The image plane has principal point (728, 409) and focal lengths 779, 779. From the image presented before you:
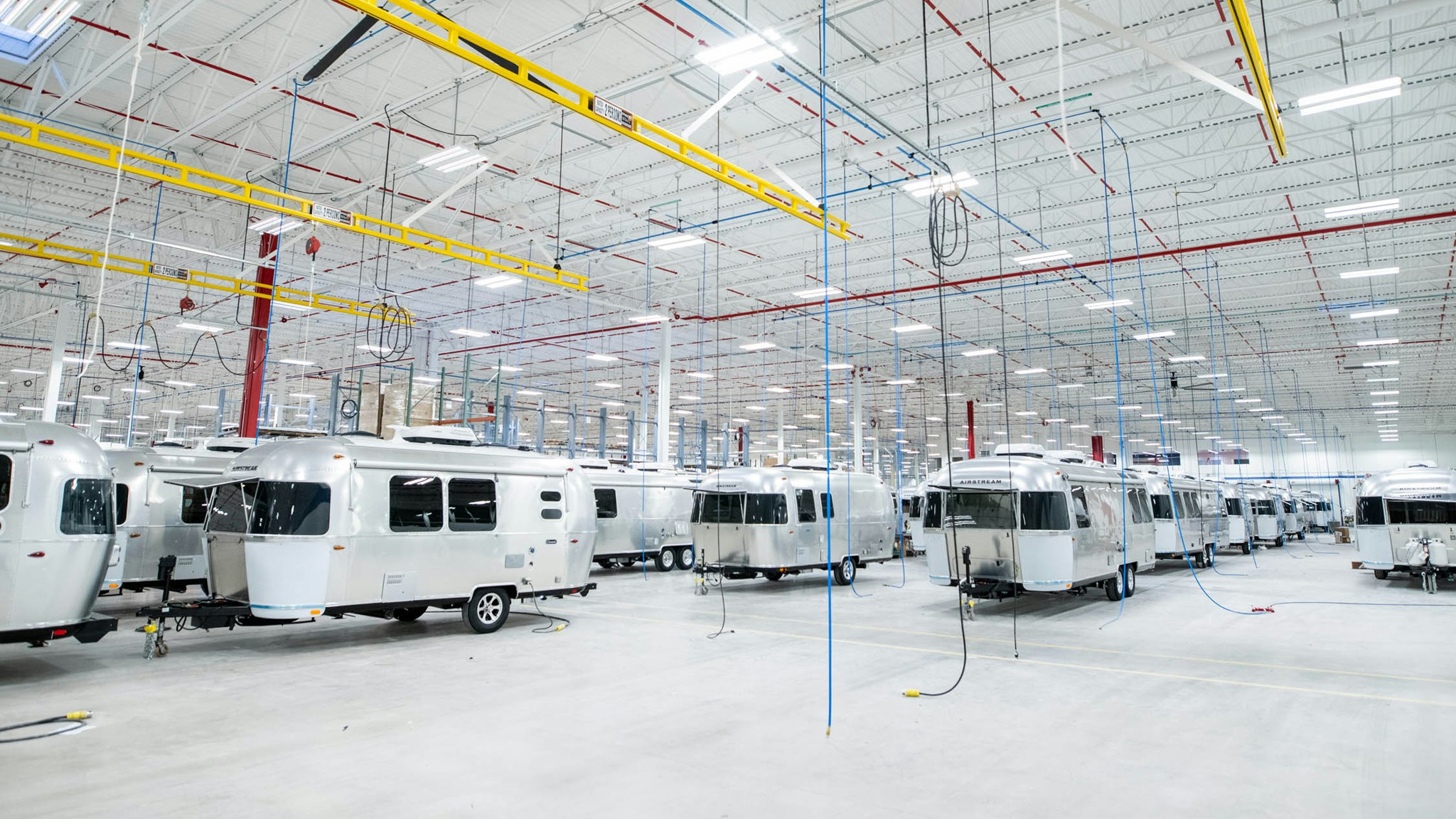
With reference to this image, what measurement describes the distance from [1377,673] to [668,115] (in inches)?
495

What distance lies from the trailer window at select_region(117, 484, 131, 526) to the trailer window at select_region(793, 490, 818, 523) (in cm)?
1090

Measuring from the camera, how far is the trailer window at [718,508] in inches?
603

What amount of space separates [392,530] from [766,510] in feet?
24.1

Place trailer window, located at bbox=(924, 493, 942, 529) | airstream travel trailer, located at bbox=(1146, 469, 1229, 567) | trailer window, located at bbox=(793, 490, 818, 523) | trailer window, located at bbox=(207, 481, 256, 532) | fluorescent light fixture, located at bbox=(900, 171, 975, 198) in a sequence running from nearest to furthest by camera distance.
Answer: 1. trailer window, located at bbox=(207, 481, 256, 532)
2. fluorescent light fixture, located at bbox=(900, 171, 975, 198)
3. trailer window, located at bbox=(924, 493, 942, 529)
4. trailer window, located at bbox=(793, 490, 818, 523)
5. airstream travel trailer, located at bbox=(1146, 469, 1229, 567)

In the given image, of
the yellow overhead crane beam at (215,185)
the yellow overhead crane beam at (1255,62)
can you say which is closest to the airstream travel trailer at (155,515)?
the yellow overhead crane beam at (215,185)

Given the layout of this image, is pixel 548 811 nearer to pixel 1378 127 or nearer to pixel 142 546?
pixel 142 546

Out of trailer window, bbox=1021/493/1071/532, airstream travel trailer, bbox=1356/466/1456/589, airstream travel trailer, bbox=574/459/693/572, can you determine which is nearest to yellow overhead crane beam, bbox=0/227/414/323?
airstream travel trailer, bbox=574/459/693/572

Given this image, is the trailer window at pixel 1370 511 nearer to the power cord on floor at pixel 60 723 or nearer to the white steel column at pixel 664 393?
the white steel column at pixel 664 393

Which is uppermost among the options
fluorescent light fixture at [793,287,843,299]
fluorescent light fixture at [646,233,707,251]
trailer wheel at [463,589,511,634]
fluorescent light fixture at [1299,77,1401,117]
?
fluorescent light fixture at [793,287,843,299]

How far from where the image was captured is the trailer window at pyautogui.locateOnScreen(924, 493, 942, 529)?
42.2ft

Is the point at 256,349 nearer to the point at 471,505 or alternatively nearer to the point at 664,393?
the point at 471,505

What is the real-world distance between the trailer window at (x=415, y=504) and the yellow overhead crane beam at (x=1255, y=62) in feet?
33.8

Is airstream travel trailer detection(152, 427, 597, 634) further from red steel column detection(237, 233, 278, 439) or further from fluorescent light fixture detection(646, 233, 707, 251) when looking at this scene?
red steel column detection(237, 233, 278, 439)

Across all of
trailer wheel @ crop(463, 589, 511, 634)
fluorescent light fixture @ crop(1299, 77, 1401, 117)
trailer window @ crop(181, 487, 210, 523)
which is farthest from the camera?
trailer window @ crop(181, 487, 210, 523)
